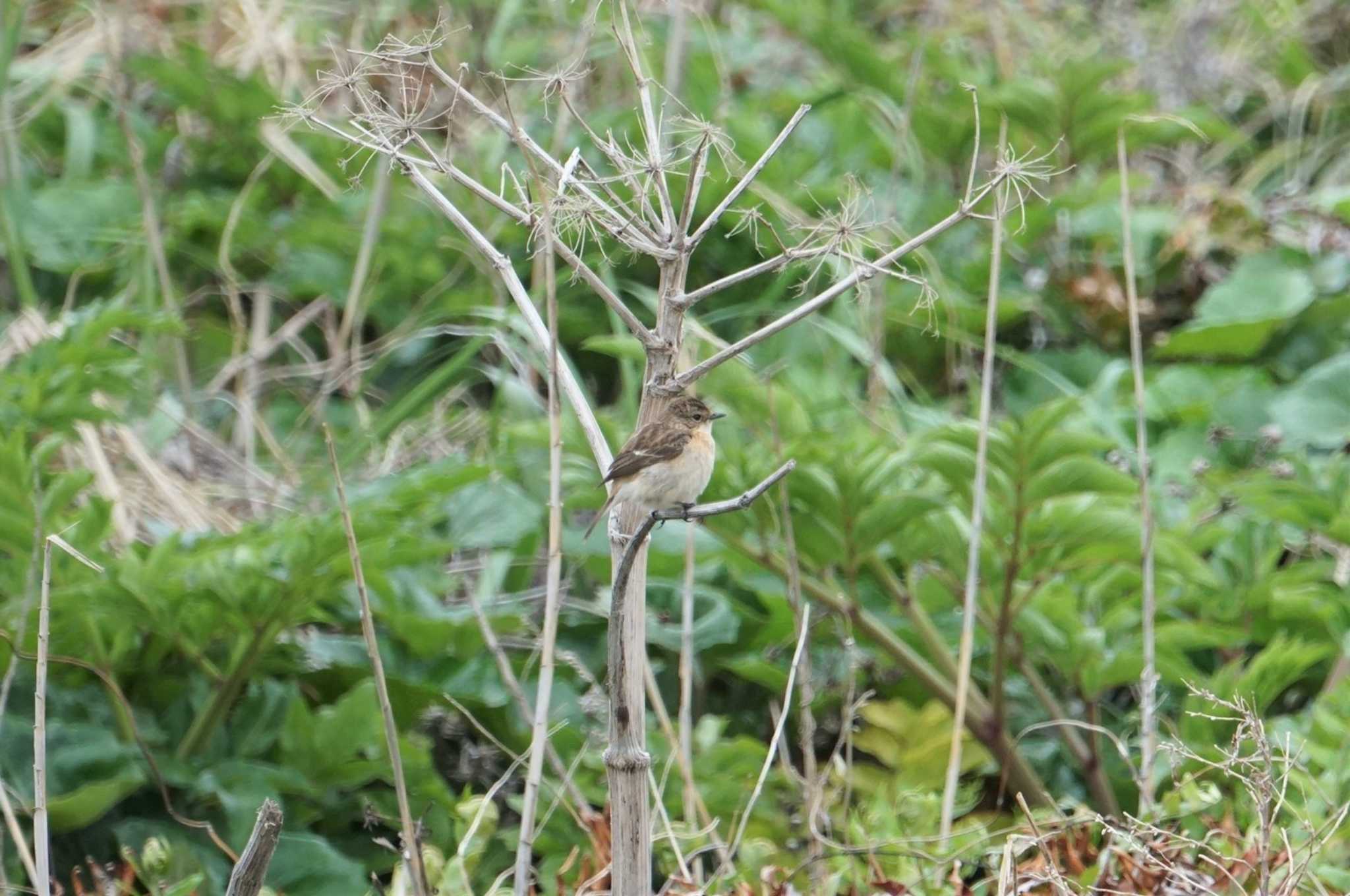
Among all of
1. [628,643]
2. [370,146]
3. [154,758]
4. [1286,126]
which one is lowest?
[1286,126]

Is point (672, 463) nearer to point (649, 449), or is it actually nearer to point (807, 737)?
point (649, 449)

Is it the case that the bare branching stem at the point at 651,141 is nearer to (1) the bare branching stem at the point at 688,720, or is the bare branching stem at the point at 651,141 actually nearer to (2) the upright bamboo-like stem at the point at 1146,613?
(1) the bare branching stem at the point at 688,720

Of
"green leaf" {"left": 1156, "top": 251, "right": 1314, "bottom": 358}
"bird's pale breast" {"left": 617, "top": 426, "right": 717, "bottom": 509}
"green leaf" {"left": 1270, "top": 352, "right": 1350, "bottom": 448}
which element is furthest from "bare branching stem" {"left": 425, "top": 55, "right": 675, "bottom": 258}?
"green leaf" {"left": 1156, "top": 251, "right": 1314, "bottom": 358}

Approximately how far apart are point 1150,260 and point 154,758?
380cm

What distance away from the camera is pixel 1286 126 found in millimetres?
6414

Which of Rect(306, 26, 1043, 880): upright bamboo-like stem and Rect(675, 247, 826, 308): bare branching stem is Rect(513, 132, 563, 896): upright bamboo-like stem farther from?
Rect(675, 247, 826, 308): bare branching stem

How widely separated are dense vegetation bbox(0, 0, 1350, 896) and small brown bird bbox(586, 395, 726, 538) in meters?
0.25

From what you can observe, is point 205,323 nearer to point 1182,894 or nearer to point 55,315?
point 55,315

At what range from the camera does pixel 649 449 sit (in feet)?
7.31

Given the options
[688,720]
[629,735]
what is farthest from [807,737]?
[629,735]

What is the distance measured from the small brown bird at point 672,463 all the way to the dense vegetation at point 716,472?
25 centimetres

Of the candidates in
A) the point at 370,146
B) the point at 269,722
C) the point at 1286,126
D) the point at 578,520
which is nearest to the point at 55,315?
the point at 578,520

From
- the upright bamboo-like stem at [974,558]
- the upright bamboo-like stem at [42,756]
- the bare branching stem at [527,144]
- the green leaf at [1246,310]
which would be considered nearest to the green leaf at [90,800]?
the upright bamboo-like stem at [42,756]

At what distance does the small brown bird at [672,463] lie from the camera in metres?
2.32
